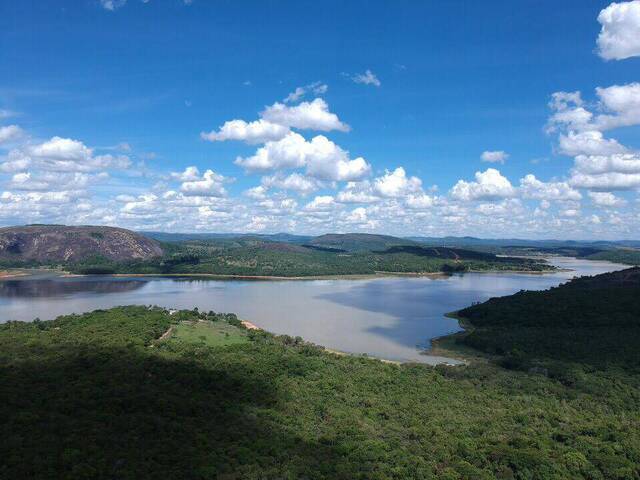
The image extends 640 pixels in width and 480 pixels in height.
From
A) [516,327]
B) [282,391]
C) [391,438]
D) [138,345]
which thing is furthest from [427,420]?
[516,327]

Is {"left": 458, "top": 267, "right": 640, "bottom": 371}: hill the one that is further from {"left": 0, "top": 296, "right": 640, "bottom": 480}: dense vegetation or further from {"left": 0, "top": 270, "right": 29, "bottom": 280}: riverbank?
{"left": 0, "top": 270, "right": 29, "bottom": 280}: riverbank

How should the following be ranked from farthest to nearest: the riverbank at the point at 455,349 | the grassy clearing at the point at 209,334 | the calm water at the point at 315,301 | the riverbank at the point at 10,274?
the riverbank at the point at 10,274
the calm water at the point at 315,301
the riverbank at the point at 455,349
the grassy clearing at the point at 209,334

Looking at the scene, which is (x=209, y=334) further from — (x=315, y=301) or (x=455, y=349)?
(x=315, y=301)

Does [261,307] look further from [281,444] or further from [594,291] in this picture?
[281,444]

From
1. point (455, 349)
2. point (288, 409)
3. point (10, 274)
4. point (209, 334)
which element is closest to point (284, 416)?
point (288, 409)

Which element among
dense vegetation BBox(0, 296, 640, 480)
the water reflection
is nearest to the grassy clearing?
dense vegetation BBox(0, 296, 640, 480)

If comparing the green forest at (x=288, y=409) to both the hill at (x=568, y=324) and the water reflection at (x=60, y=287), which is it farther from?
the water reflection at (x=60, y=287)

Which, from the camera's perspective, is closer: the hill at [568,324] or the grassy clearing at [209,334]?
the grassy clearing at [209,334]

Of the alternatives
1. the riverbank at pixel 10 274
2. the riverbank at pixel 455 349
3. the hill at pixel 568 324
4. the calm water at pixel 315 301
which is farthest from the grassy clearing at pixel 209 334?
the riverbank at pixel 10 274
